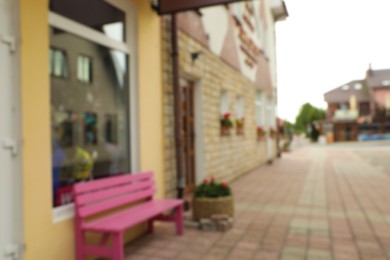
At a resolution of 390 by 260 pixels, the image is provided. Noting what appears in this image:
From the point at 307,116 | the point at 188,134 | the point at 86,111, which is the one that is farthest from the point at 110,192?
the point at 307,116

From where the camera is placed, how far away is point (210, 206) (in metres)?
4.56

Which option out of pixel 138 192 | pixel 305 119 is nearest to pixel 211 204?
pixel 138 192

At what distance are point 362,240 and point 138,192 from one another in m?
2.55

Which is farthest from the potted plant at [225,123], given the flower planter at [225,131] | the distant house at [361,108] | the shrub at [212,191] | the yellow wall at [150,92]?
the distant house at [361,108]

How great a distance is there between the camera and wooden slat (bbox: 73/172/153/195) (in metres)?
3.26

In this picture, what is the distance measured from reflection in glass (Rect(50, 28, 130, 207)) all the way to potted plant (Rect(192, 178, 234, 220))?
993mm

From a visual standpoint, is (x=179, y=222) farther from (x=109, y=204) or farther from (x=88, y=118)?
(x=88, y=118)

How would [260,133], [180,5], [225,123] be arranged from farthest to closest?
[260,133] → [225,123] → [180,5]

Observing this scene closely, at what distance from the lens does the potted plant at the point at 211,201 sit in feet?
15.0

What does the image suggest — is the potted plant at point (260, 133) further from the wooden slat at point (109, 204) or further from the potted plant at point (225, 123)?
the wooden slat at point (109, 204)

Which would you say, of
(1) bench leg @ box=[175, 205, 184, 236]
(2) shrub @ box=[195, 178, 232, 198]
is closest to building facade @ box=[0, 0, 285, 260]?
(1) bench leg @ box=[175, 205, 184, 236]

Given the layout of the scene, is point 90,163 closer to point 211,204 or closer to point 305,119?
point 211,204

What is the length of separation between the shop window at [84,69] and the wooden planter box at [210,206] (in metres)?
1.99

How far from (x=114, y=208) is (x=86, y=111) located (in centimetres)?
108
